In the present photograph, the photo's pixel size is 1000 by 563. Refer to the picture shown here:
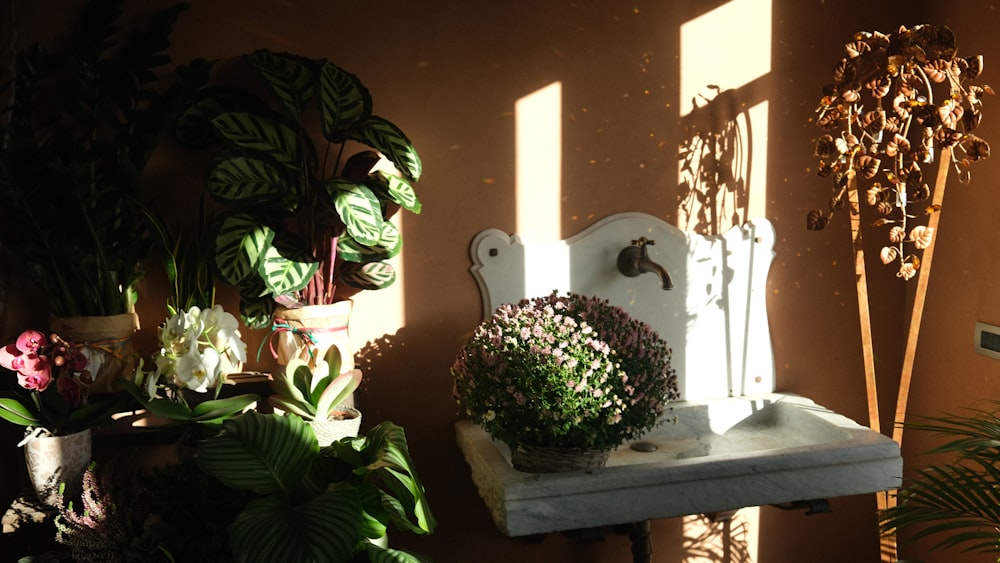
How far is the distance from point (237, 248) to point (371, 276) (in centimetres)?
39

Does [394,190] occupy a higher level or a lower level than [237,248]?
higher

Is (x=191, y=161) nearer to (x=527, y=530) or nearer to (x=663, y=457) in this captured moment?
(x=527, y=530)

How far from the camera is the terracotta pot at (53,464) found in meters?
1.73

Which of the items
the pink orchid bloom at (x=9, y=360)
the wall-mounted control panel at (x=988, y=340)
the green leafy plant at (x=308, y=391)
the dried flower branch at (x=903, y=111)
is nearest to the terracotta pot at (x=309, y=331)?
the green leafy plant at (x=308, y=391)

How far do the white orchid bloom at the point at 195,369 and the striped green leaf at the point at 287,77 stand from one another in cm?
67

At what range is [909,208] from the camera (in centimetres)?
268

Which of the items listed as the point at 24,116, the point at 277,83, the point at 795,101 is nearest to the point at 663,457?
the point at 795,101

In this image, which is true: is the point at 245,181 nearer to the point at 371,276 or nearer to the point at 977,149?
the point at 371,276

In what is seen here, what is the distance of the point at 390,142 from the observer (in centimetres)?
213

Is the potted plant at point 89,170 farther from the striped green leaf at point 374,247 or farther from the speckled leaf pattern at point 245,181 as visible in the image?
the striped green leaf at point 374,247

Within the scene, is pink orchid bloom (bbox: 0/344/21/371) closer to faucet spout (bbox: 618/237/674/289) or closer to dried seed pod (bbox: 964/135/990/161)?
faucet spout (bbox: 618/237/674/289)

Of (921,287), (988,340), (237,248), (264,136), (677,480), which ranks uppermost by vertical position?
(264,136)

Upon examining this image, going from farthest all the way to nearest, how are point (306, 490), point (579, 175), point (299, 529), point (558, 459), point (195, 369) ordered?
point (579, 175), point (558, 459), point (195, 369), point (306, 490), point (299, 529)

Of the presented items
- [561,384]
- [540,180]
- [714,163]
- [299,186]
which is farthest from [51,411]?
[714,163]
